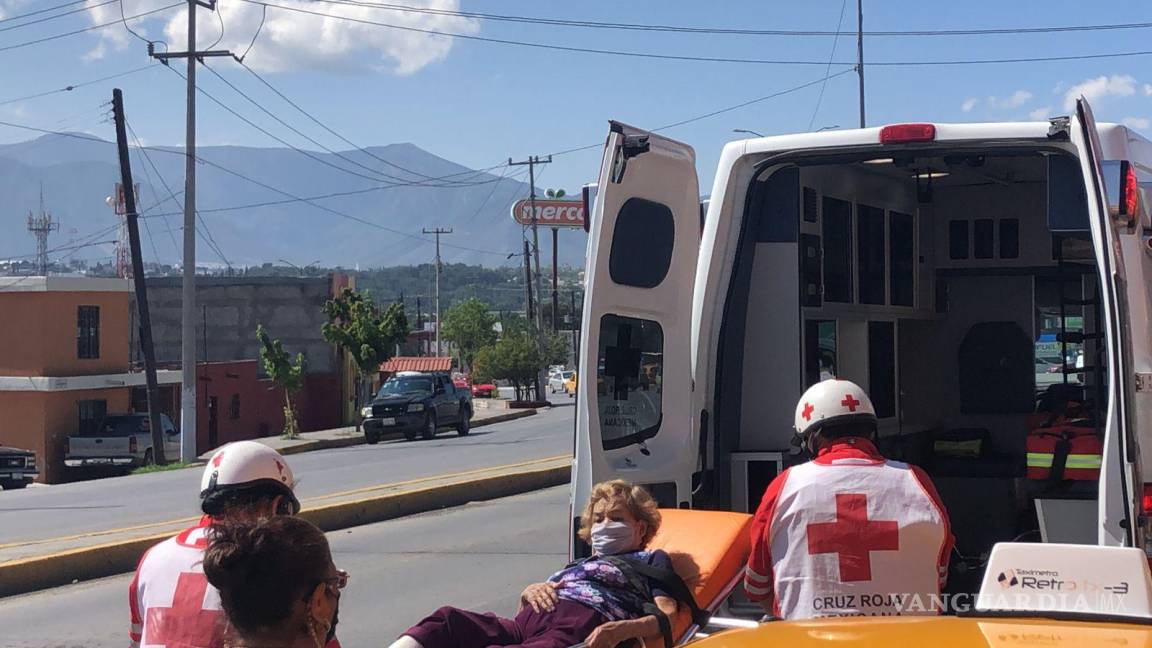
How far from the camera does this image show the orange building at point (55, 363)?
41188 millimetres

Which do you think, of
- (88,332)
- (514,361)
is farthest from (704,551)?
(514,361)

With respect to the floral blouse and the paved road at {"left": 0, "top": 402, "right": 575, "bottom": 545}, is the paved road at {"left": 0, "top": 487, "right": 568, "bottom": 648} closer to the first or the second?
the paved road at {"left": 0, "top": 402, "right": 575, "bottom": 545}

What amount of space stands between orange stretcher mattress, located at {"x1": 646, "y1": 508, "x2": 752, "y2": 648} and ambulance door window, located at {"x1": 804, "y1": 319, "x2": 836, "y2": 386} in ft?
5.49

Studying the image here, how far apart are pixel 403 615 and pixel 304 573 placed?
729 cm

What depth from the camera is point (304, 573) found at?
2811mm

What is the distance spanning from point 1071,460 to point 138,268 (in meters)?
32.2

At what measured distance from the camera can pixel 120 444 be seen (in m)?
38.7

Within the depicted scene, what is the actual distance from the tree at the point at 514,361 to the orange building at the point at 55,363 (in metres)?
21.7

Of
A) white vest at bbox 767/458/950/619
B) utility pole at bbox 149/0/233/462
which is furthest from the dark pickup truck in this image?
white vest at bbox 767/458/950/619

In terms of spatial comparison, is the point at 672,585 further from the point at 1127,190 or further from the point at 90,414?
the point at 90,414

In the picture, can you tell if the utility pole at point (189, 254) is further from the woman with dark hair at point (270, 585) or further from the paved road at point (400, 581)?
the woman with dark hair at point (270, 585)

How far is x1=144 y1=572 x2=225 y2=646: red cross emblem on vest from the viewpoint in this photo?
3578 mm

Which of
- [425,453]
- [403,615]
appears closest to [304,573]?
[403,615]

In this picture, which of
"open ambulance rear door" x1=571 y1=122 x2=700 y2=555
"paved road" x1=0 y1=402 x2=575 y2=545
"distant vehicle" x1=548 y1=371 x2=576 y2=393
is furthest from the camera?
"distant vehicle" x1=548 y1=371 x2=576 y2=393
